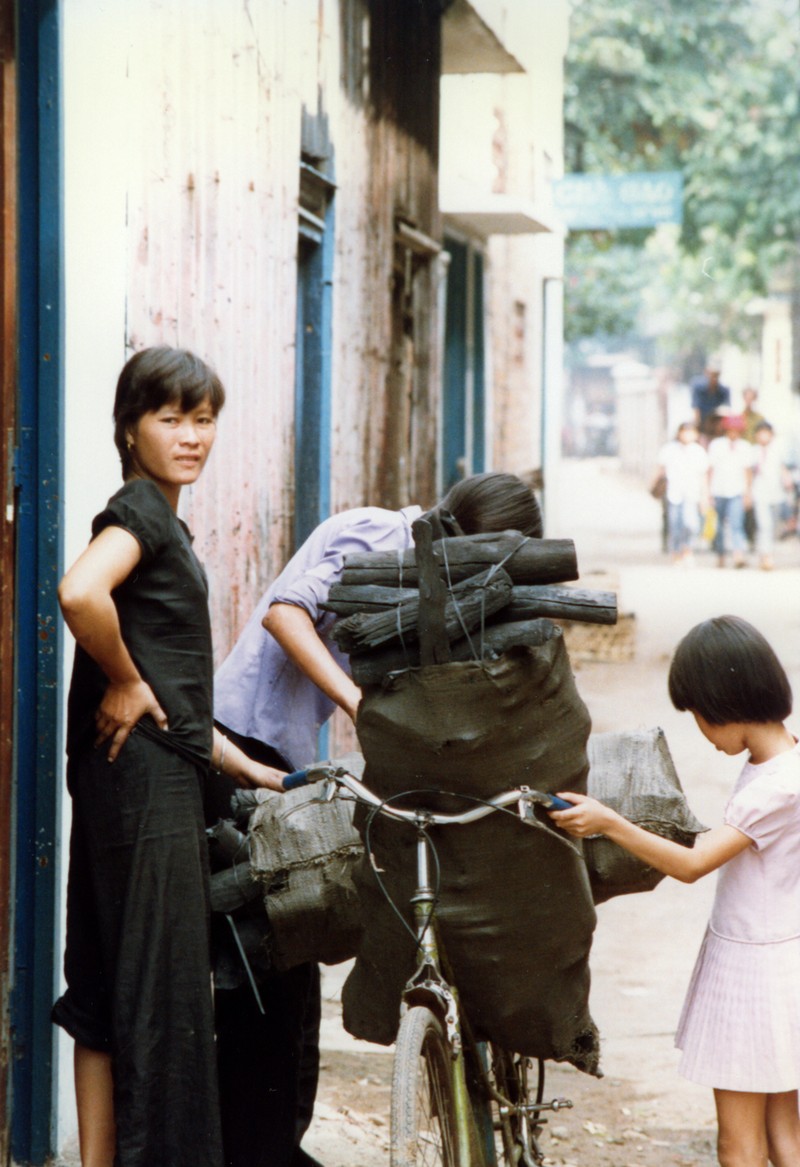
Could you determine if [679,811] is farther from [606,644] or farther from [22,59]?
[606,644]

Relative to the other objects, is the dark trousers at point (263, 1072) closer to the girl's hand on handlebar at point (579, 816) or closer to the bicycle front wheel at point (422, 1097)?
the bicycle front wheel at point (422, 1097)

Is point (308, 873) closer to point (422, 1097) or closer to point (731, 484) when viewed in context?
point (422, 1097)

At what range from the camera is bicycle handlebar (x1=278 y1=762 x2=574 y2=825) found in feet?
9.04

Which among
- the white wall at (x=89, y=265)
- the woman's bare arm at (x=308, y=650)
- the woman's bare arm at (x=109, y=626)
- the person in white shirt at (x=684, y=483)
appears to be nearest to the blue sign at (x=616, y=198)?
the person in white shirt at (x=684, y=483)

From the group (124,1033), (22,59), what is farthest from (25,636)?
(22,59)

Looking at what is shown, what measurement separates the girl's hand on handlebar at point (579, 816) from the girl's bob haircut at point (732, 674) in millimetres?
453

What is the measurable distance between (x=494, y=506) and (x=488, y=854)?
74cm

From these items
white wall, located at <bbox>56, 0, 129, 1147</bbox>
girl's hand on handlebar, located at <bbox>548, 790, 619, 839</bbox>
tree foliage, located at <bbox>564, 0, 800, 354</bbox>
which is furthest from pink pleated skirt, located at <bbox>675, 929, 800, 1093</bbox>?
tree foliage, located at <bbox>564, 0, 800, 354</bbox>

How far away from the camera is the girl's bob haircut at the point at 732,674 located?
10.6ft

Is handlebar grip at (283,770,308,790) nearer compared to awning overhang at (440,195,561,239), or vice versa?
handlebar grip at (283,770,308,790)

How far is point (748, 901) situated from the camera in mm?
3326

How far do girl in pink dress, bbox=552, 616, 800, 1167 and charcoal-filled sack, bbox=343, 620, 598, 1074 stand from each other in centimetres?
36

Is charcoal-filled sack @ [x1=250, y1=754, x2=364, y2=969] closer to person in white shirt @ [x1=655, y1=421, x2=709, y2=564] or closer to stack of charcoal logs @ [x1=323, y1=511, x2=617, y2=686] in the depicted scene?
stack of charcoal logs @ [x1=323, y1=511, x2=617, y2=686]

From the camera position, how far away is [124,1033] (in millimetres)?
3131
